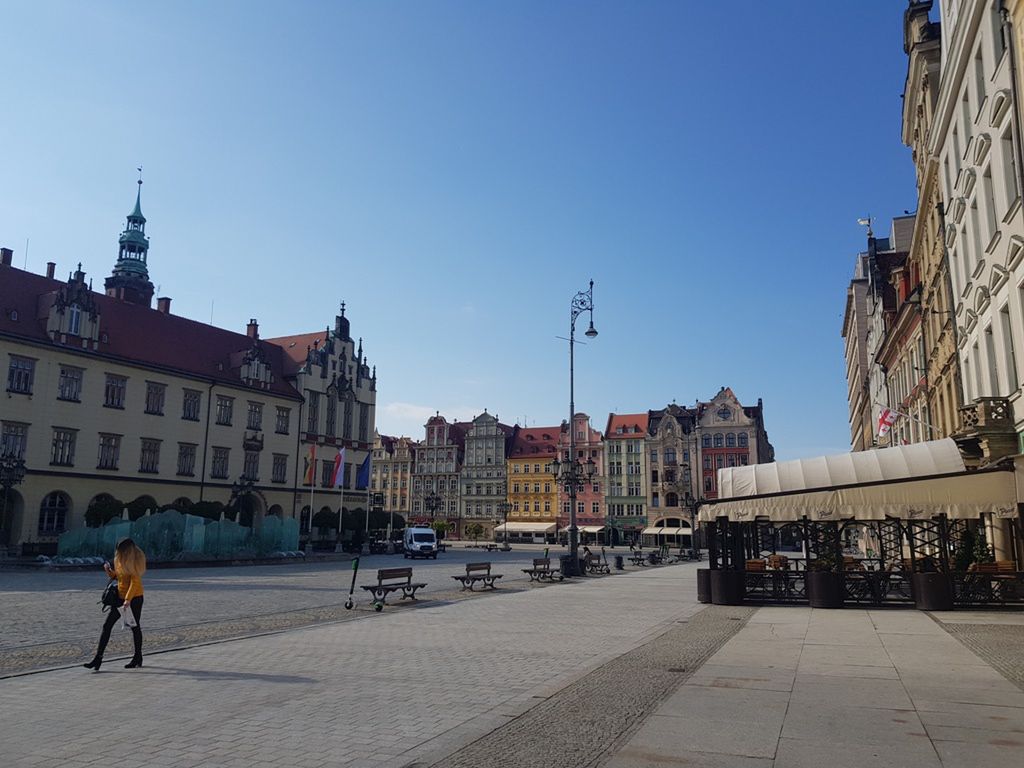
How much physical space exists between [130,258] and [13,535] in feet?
105

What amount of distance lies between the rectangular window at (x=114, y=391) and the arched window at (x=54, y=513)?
6.51 meters

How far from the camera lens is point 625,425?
4040 inches

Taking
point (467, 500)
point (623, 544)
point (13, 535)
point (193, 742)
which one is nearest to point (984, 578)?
point (193, 742)

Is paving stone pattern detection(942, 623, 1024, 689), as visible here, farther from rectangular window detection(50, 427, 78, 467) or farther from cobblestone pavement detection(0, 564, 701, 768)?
rectangular window detection(50, 427, 78, 467)

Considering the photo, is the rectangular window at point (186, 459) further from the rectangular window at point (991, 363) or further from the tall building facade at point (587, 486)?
the tall building facade at point (587, 486)

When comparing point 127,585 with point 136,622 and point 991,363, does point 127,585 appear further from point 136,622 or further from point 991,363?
point 991,363

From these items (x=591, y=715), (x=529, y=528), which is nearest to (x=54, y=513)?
(x=591, y=715)

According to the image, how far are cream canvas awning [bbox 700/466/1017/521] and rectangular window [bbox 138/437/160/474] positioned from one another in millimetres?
44282

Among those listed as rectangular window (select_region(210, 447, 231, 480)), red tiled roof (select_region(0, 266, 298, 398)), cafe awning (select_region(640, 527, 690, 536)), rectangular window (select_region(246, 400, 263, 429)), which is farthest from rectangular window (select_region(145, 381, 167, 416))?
cafe awning (select_region(640, 527, 690, 536))

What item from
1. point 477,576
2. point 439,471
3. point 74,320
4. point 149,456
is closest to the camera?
point 477,576

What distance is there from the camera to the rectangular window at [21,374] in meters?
44.7

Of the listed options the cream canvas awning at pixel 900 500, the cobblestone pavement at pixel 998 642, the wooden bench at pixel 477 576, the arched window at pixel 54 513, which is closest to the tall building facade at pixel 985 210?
the cream canvas awning at pixel 900 500

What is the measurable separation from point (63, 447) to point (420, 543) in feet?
76.5

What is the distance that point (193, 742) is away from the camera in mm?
6863
